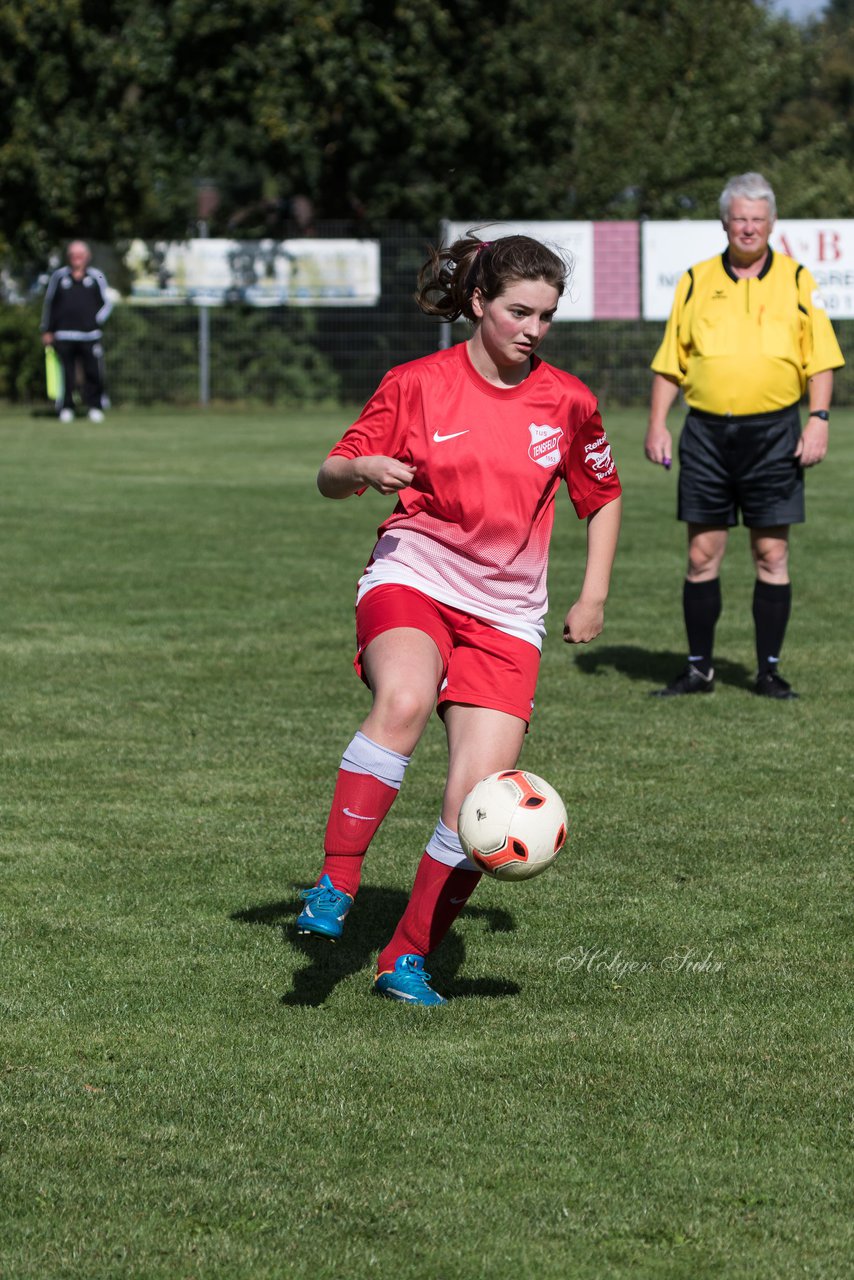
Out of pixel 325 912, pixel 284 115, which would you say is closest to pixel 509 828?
pixel 325 912

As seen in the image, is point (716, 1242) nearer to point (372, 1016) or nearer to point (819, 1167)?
point (819, 1167)

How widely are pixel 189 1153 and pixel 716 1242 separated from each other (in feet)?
3.55

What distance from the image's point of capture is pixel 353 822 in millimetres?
4625

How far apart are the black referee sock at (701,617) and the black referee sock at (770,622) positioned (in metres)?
0.21

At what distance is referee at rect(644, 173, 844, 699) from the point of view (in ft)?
28.8

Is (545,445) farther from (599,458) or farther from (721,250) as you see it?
(721,250)

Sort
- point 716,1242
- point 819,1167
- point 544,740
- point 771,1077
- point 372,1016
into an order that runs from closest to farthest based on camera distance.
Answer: point 716,1242, point 819,1167, point 771,1077, point 372,1016, point 544,740

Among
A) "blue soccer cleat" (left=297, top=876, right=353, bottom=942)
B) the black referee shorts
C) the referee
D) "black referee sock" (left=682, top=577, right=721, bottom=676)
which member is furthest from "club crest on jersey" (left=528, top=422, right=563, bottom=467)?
"black referee sock" (left=682, top=577, right=721, bottom=676)

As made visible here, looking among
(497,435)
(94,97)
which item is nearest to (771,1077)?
(497,435)

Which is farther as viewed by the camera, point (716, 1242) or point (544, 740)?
point (544, 740)

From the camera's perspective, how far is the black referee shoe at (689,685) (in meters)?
9.09

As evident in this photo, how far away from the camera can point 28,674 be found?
9.29 meters

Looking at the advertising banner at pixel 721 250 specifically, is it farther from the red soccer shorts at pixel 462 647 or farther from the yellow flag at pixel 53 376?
the red soccer shorts at pixel 462 647

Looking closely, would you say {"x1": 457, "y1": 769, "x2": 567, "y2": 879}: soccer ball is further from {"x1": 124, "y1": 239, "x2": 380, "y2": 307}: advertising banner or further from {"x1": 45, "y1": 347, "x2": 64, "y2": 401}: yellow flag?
{"x1": 124, "y1": 239, "x2": 380, "y2": 307}: advertising banner
